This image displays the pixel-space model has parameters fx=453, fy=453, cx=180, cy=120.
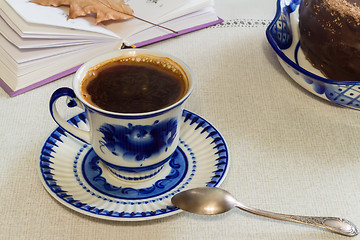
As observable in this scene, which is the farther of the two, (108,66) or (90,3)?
(90,3)

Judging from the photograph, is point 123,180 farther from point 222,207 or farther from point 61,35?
point 61,35

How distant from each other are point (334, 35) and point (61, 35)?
1.78 feet

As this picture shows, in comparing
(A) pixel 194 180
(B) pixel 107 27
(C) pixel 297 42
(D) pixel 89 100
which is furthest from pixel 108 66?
(C) pixel 297 42

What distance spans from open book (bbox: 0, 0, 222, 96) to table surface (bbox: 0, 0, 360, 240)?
3 centimetres

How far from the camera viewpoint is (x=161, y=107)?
626mm

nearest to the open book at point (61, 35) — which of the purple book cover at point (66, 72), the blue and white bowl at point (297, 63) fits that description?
the purple book cover at point (66, 72)

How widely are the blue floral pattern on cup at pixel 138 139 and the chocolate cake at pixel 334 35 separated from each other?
35 centimetres

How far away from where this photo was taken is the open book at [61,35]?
2.99 ft

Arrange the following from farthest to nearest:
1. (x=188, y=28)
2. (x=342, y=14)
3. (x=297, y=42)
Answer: (x=188, y=28)
(x=297, y=42)
(x=342, y=14)

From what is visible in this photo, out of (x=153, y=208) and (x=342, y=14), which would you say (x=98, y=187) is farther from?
(x=342, y=14)

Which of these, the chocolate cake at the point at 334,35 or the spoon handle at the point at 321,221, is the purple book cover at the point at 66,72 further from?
the spoon handle at the point at 321,221

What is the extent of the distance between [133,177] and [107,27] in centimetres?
48

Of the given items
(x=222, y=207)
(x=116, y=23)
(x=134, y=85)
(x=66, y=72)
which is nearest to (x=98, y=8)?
(x=116, y=23)

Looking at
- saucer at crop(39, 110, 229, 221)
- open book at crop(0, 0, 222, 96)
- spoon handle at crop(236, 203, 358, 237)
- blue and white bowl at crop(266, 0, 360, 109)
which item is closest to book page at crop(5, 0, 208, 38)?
open book at crop(0, 0, 222, 96)
